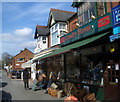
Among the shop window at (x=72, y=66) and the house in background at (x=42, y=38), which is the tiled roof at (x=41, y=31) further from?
the shop window at (x=72, y=66)

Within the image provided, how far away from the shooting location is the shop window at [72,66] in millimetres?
9727

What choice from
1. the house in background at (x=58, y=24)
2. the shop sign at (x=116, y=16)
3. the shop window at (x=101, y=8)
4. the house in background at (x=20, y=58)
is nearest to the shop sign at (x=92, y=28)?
the shop sign at (x=116, y=16)

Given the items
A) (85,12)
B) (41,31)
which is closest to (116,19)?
(85,12)

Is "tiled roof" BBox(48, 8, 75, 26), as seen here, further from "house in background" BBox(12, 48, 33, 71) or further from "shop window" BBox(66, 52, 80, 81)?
"house in background" BBox(12, 48, 33, 71)

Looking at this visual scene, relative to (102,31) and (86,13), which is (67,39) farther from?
(102,31)

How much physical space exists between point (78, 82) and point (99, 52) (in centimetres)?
259

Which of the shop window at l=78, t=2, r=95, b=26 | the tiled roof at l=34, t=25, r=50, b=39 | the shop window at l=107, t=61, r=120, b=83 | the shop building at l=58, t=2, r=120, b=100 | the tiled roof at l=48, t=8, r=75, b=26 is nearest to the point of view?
the shop window at l=107, t=61, r=120, b=83

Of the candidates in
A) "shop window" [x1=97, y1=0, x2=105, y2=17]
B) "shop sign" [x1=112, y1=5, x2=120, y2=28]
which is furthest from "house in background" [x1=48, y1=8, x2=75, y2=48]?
"shop sign" [x1=112, y1=5, x2=120, y2=28]

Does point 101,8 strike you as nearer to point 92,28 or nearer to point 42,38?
point 92,28

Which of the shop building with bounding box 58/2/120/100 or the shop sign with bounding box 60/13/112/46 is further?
the shop sign with bounding box 60/13/112/46

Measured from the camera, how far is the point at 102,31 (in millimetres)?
7391

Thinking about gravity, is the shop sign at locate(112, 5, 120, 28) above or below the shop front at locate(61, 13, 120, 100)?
above

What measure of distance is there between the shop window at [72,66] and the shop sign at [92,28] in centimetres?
119

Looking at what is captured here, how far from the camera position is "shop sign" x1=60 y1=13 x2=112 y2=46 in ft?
23.1
